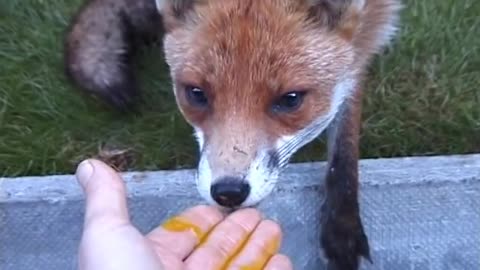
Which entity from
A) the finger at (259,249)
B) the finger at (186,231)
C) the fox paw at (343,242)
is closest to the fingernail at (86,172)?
the finger at (186,231)

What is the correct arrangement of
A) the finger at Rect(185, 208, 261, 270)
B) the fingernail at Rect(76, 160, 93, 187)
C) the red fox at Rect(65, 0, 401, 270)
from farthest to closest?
1. the red fox at Rect(65, 0, 401, 270)
2. the finger at Rect(185, 208, 261, 270)
3. the fingernail at Rect(76, 160, 93, 187)

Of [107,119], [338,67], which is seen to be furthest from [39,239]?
[338,67]

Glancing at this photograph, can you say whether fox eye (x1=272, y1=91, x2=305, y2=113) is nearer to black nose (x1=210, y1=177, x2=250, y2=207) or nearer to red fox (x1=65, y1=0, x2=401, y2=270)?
red fox (x1=65, y1=0, x2=401, y2=270)

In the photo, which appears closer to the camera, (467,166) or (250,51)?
(250,51)

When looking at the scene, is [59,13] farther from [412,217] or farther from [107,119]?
[412,217]

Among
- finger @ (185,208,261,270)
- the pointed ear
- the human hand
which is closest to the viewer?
the human hand

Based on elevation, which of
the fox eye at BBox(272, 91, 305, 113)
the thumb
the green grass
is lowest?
the green grass

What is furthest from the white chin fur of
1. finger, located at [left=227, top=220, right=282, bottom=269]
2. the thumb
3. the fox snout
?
the thumb

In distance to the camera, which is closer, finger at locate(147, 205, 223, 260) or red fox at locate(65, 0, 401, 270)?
finger at locate(147, 205, 223, 260)
